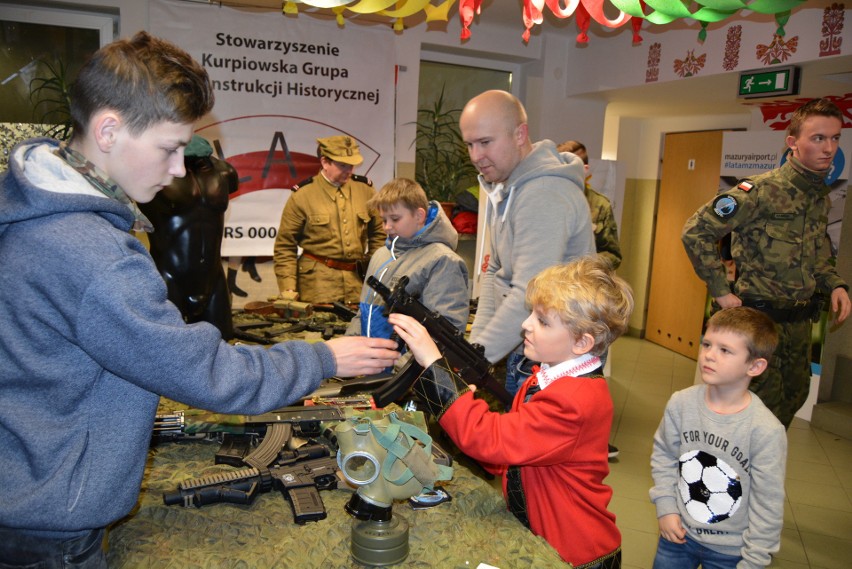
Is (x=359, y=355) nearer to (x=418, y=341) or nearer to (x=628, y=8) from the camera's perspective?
(x=418, y=341)

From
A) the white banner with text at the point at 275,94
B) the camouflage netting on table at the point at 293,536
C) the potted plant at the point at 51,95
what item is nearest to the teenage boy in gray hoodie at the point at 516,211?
the camouflage netting on table at the point at 293,536

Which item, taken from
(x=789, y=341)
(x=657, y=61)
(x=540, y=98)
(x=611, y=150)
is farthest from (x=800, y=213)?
(x=611, y=150)

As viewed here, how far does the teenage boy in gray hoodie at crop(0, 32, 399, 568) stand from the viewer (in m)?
1.23

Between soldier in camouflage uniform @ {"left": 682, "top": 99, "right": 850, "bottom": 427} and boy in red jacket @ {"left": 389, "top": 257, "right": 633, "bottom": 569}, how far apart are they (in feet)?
5.91

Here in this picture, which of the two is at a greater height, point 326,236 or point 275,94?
point 275,94

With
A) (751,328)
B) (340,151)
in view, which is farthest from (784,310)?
(340,151)

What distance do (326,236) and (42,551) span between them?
12.4 feet

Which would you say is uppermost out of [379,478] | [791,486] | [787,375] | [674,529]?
[379,478]

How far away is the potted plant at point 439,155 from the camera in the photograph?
6.68 m

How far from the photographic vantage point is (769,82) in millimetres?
4938

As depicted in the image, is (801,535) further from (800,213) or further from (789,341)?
(800,213)

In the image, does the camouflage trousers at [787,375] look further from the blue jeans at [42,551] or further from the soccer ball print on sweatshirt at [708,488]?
the blue jeans at [42,551]

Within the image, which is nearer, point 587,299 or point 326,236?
point 587,299

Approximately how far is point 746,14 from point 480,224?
2468 mm
